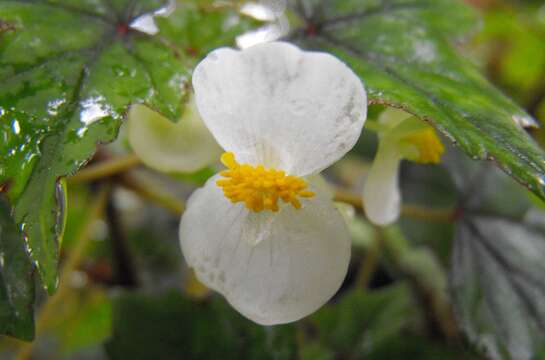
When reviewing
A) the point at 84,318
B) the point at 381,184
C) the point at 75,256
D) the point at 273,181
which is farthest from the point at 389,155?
the point at 84,318

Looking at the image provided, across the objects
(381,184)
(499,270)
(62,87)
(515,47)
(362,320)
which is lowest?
(515,47)

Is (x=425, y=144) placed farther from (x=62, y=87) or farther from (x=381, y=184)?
(x=62, y=87)

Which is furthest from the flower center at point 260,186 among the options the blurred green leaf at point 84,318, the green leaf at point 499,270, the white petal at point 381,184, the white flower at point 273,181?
the blurred green leaf at point 84,318

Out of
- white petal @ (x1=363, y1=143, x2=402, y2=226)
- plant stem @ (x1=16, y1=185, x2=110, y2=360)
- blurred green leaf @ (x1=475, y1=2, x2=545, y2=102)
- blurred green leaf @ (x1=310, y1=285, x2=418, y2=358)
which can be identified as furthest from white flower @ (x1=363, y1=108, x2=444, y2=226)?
blurred green leaf @ (x1=475, y1=2, x2=545, y2=102)

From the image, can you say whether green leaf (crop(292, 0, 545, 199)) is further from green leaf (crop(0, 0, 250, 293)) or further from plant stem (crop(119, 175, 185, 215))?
plant stem (crop(119, 175, 185, 215))

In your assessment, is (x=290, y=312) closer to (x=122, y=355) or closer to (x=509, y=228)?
(x=122, y=355)

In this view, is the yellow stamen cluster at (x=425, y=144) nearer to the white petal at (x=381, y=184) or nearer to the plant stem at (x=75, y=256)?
the white petal at (x=381, y=184)

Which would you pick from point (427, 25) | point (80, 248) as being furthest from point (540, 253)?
point (80, 248)
